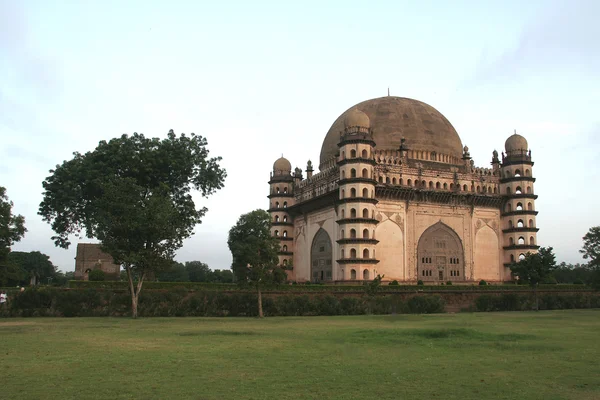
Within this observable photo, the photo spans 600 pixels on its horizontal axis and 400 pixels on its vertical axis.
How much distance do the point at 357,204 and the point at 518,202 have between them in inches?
780

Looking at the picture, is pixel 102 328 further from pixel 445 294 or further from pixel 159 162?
pixel 445 294

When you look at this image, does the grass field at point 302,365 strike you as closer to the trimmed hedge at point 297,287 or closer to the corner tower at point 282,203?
the trimmed hedge at point 297,287

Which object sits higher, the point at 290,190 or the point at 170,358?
the point at 290,190

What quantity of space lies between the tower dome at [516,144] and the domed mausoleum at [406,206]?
4.6 inches

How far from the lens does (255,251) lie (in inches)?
1407

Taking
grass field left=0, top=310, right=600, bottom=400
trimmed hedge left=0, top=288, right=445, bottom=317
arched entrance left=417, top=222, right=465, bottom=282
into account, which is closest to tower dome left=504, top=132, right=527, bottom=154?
arched entrance left=417, top=222, right=465, bottom=282

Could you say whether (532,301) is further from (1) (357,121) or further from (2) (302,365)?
(2) (302,365)

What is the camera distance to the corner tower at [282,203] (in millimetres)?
66000

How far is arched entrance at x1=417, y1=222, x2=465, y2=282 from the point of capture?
56906 mm

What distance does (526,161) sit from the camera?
2429 inches

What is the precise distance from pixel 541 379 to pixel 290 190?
56304 mm

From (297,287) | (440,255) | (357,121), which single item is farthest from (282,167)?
(297,287)

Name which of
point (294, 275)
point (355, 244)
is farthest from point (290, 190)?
point (355, 244)

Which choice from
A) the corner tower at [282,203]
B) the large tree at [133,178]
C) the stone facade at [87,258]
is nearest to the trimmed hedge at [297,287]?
the large tree at [133,178]
